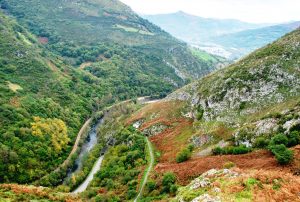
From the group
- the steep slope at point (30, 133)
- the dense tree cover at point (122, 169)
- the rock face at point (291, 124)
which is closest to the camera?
the rock face at point (291, 124)

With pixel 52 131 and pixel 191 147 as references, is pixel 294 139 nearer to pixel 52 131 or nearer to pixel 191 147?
pixel 191 147

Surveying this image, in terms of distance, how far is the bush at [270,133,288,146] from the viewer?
88000mm

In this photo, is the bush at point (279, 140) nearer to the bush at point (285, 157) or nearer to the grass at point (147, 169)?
the bush at point (285, 157)

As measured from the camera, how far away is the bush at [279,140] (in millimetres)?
88000

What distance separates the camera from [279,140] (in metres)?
88.5

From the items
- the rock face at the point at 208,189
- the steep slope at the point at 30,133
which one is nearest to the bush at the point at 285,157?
the rock face at the point at 208,189

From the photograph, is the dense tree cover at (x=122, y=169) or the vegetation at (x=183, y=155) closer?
the dense tree cover at (x=122, y=169)

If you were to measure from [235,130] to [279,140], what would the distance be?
27.0 m

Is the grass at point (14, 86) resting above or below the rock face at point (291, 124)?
below

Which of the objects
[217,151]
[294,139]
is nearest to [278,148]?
[294,139]

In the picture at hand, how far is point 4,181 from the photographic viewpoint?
5177 inches

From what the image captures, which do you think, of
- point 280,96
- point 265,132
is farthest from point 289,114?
point 280,96

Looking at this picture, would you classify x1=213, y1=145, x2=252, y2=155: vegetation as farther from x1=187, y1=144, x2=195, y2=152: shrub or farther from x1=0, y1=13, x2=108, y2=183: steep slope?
x1=0, y1=13, x2=108, y2=183: steep slope

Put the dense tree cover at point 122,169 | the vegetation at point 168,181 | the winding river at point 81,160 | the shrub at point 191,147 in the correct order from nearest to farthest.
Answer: the vegetation at point 168,181 → the dense tree cover at point 122,169 → the shrub at point 191,147 → the winding river at point 81,160
